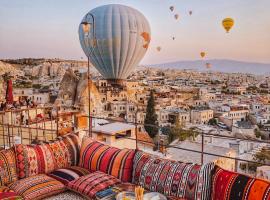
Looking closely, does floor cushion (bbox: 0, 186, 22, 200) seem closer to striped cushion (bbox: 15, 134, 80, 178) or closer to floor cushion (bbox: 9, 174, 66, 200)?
floor cushion (bbox: 9, 174, 66, 200)

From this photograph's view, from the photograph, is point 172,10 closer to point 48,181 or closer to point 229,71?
point 48,181

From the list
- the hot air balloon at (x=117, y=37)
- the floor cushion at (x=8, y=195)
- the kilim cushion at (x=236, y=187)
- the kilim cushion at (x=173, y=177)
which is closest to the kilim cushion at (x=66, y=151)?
the floor cushion at (x=8, y=195)

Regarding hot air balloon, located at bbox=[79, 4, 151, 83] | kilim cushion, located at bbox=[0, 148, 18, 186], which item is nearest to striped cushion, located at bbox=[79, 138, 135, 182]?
kilim cushion, located at bbox=[0, 148, 18, 186]

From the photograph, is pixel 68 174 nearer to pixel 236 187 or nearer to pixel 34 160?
pixel 34 160

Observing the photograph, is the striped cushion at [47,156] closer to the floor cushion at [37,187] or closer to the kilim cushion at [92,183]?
the floor cushion at [37,187]

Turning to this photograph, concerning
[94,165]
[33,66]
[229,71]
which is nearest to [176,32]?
[94,165]
